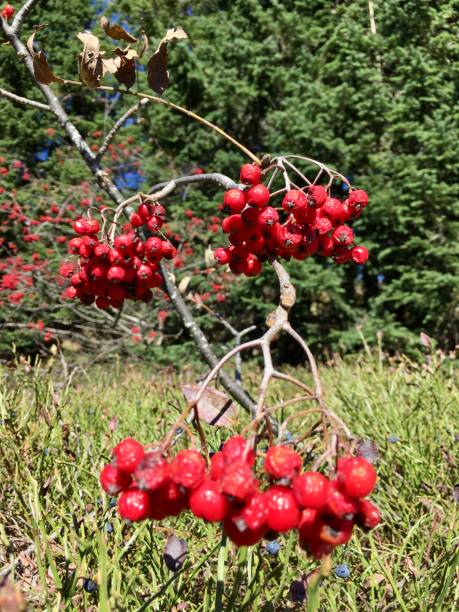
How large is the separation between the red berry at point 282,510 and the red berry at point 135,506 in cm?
17

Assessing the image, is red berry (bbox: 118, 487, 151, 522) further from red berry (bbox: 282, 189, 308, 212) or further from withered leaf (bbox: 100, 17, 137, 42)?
withered leaf (bbox: 100, 17, 137, 42)

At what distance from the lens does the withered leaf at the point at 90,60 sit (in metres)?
1.24

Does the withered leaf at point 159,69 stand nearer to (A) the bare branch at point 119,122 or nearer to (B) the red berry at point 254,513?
(A) the bare branch at point 119,122

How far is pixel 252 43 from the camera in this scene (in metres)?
8.70

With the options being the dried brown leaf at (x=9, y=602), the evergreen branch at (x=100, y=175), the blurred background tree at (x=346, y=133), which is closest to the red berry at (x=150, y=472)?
the dried brown leaf at (x=9, y=602)

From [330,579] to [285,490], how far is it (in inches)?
34.6

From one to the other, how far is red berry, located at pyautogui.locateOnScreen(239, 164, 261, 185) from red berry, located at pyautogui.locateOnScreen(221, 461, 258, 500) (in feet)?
2.25

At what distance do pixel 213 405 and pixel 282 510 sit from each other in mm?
344

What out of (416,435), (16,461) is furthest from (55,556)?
(416,435)

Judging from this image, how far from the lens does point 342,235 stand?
1261 millimetres

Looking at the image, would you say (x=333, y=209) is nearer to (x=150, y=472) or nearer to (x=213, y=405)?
(x=213, y=405)

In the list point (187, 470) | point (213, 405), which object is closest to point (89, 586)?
point (213, 405)

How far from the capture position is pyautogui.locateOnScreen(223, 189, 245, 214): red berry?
1077mm

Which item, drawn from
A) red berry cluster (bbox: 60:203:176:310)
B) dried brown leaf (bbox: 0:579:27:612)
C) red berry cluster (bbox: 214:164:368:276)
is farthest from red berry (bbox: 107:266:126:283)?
dried brown leaf (bbox: 0:579:27:612)
